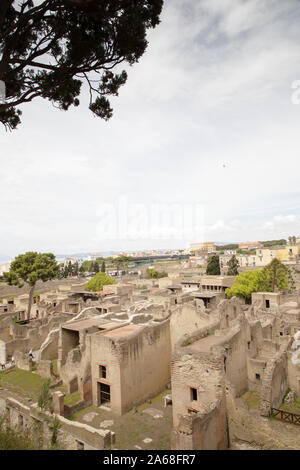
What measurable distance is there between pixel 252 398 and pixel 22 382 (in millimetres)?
14131

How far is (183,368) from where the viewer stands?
11977mm

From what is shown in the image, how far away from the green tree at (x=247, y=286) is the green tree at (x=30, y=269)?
25.2 meters

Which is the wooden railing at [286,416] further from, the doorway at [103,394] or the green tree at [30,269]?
the green tree at [30,269]

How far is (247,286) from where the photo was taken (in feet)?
142

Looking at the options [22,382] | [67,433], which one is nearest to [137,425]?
[67,433]

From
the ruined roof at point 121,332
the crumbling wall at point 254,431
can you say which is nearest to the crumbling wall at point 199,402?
the crumbling wall at point 254,431

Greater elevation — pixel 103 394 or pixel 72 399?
pixel 103 394

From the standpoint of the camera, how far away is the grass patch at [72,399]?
1593 centimetres

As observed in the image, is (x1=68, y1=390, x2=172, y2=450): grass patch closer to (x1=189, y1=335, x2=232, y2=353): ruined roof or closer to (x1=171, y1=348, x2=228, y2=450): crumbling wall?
(x1=171, y1=348, x2=228, y2=450): crumbling wall

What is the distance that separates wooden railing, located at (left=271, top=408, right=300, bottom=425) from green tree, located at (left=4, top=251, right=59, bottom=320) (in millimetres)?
30395

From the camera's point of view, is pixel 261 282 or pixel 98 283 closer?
pixel 261 282

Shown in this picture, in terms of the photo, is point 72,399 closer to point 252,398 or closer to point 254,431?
point 252,398

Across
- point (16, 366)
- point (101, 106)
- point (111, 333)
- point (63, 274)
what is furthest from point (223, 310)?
point (63, 274)

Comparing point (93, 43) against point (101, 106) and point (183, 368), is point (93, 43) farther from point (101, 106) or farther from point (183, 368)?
point (183, 368)
